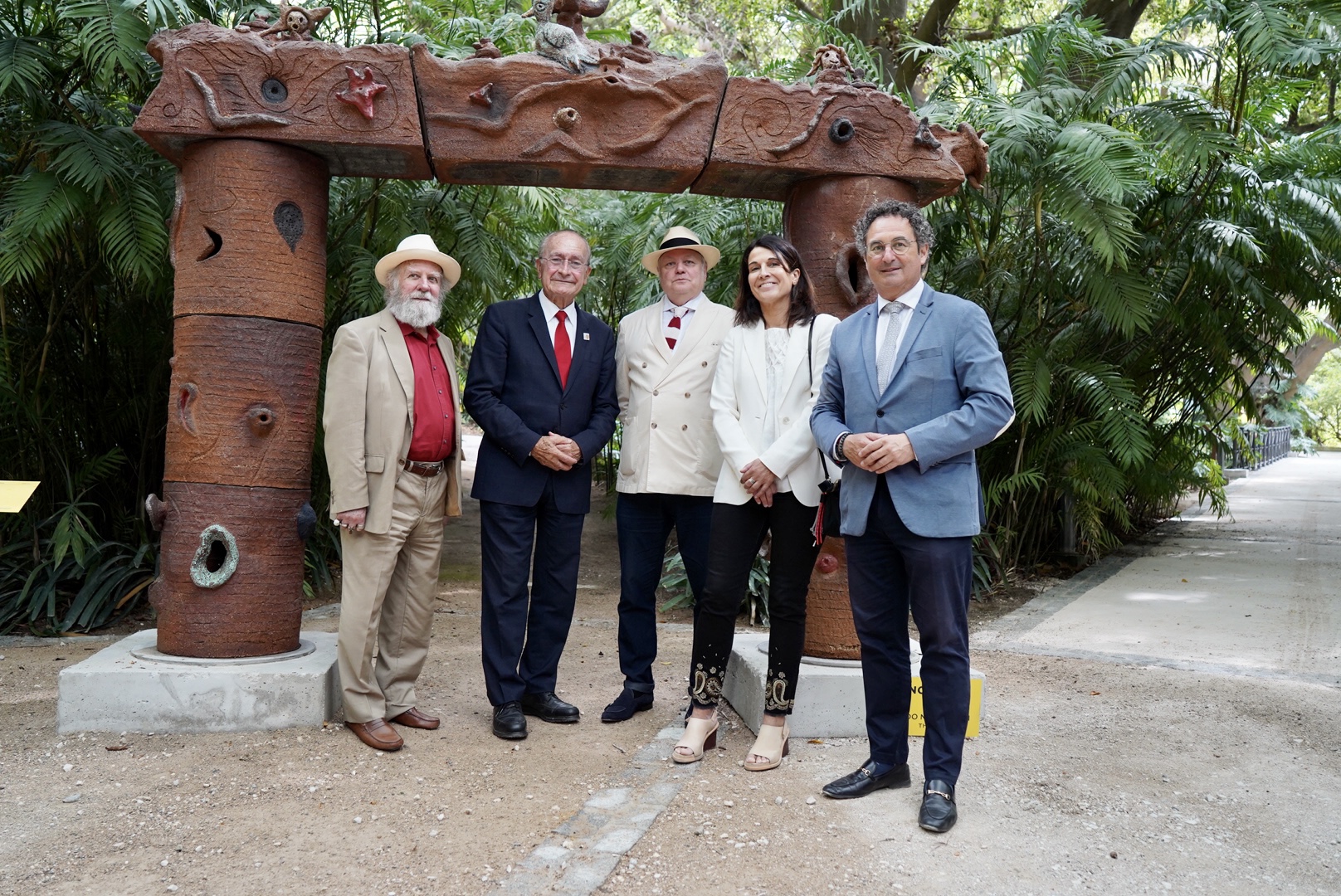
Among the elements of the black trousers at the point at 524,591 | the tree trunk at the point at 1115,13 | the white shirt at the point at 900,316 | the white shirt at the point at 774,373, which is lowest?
the black trousers at the point at 524,591

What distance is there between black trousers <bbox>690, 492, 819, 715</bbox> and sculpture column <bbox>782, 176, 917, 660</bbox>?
49cm

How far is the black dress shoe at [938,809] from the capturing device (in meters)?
3.21

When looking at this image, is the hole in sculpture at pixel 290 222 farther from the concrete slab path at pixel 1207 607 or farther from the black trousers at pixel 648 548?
the concrete slab path at pixel 1207 607

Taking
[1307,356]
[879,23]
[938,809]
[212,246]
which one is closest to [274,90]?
[212,246]

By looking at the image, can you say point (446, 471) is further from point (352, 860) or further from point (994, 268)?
point (994, 268)

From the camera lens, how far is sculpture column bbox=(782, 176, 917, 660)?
432cm

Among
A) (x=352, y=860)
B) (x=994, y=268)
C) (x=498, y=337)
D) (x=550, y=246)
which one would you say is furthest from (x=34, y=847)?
(x=994, y=268)

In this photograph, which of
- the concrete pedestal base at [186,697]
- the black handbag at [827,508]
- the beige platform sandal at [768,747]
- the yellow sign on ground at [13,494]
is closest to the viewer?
the yellow sign on ground at [13,494]

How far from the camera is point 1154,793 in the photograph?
3611mm

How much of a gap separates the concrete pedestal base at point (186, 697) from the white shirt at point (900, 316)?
98.0 inches

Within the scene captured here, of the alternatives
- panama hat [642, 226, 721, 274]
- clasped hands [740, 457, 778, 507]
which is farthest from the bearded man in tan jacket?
clasped hands [740, 457, 778, 507]

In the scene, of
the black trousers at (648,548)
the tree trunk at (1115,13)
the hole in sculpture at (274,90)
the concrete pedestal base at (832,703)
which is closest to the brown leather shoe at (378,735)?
the black trousers at (648,548)

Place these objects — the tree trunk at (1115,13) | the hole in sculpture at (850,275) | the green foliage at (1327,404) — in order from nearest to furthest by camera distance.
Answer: the hole in sculpture at (850,275) → the tree trunk at (1115,13) → the green foliage at (1327,404)

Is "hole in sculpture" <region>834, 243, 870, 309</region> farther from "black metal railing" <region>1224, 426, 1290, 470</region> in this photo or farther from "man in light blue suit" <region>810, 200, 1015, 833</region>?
"black metal railing" <region>1224, 426, 1290, 470</region>
